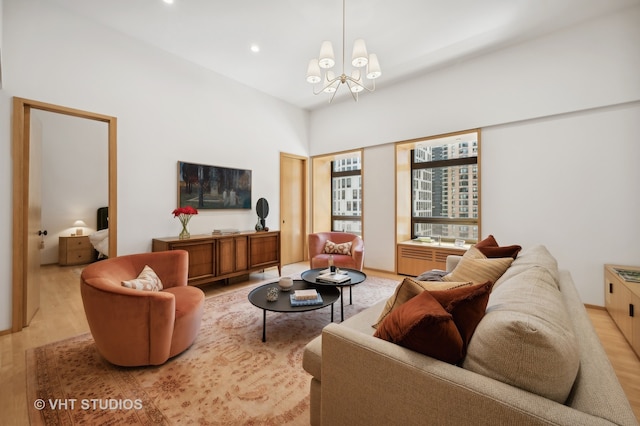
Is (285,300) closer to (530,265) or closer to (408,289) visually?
(408,289)

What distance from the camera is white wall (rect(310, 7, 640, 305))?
3.05 meters

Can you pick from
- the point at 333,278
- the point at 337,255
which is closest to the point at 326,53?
the point at 333,278

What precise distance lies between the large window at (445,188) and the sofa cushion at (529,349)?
141 inches

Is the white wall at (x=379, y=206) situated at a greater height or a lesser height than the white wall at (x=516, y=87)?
lesser

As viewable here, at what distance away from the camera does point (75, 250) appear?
18.2 ft

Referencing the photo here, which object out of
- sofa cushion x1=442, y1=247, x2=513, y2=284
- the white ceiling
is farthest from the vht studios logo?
the white ceiling

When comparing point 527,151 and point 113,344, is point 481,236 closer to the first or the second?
point 527,151

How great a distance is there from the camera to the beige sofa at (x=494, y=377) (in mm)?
777

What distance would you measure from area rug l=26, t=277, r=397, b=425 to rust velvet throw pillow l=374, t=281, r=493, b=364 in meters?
0.97

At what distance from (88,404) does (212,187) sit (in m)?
3.16

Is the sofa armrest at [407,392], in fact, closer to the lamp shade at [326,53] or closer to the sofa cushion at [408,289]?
the sofa cushion at [408,289]

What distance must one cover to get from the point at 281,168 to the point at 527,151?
4.04 metres

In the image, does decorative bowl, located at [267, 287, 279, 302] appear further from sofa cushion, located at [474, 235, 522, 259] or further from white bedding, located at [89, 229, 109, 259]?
A: white bedding, located at [89, 229, 109, 259]

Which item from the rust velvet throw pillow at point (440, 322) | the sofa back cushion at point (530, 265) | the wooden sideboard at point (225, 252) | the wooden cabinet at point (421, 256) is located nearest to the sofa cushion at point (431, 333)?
the rust velvet throw pillow at point (440, 322)
